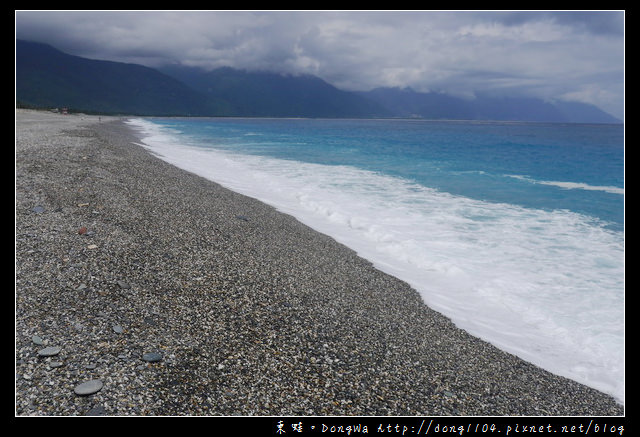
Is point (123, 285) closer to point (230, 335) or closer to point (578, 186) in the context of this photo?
point (230, 335)

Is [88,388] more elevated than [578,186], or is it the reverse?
[578,186]

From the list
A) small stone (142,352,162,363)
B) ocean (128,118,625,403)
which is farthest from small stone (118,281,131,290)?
ocean (128,118,625,403)

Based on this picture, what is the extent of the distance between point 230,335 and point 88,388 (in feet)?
5.71

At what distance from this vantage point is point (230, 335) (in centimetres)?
522

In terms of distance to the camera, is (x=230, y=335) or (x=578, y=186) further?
(x=578, y=186)

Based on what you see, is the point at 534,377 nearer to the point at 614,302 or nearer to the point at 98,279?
the point at 614,302

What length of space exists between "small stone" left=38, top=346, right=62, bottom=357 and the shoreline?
6 centimetres

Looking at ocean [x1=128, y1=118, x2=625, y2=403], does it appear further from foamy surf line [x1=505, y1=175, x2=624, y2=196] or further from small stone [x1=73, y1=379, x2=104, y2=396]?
small stone [x1=73, y1=379, x2=104, y2=396]

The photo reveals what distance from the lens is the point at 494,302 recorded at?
28.3 feet

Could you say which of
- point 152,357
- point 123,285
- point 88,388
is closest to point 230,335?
point 152,357

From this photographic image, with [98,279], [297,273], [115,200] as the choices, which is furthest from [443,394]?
[115,200]

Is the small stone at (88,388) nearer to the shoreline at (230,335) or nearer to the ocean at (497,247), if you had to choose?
the shoreline at (230,335)

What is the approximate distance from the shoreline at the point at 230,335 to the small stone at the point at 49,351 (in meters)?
0.06

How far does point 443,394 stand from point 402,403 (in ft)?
2.08
